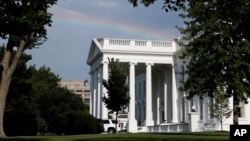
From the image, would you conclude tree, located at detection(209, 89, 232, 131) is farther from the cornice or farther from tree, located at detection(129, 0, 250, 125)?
the cornice

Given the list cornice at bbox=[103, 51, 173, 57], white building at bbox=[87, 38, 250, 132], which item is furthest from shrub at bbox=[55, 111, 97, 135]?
cornice at bbox=[103, 51, 173, 57]

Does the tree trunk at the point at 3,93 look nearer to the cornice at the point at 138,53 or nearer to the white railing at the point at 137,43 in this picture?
the cornice at the point at 138,53

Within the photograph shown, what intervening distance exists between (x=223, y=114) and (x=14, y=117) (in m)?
22.7

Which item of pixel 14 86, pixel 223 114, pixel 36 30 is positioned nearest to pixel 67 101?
pixel 14 86

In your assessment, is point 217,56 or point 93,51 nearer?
point 217,56

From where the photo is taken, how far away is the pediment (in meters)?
72.3

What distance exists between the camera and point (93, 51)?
3066 inches

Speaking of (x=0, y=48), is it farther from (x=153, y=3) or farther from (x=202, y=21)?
(x=153, y=3)

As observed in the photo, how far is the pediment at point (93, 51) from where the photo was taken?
237ft

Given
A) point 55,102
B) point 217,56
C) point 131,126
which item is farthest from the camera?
point 55,102

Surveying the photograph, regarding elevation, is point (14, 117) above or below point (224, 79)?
below

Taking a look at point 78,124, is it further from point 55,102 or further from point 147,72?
point 55,102

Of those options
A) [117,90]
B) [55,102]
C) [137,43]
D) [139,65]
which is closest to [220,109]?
[117,90]

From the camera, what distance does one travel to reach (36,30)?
52.6 ft
